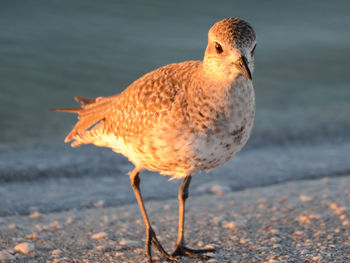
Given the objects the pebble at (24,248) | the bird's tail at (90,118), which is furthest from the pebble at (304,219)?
the pebble at (24,248)

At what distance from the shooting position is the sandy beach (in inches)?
174

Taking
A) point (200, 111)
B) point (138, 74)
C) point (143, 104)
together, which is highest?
point (138, 74)

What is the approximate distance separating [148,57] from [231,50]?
8442 millimetres

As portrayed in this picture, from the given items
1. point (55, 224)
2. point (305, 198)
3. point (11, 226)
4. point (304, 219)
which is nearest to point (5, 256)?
point (11, 226)

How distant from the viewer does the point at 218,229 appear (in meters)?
5.12

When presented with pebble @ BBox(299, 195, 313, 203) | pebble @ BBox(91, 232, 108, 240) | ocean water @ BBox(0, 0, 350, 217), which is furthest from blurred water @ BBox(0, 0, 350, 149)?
pebble @ BBox(91, 232, 108, 240)

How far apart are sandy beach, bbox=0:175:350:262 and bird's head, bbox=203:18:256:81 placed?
1.57 m

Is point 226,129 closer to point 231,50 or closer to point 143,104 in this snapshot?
point 231,50

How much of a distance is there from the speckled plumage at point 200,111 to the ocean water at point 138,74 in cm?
235

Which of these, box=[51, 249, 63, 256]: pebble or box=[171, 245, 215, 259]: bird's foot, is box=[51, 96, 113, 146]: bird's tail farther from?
box=[171, 245, 215, 259]: bird's foot

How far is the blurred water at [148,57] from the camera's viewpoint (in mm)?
9344

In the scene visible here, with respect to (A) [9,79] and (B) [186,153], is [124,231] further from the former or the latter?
(A) [9,79]

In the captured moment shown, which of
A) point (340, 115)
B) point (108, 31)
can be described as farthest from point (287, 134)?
point (108, 31)

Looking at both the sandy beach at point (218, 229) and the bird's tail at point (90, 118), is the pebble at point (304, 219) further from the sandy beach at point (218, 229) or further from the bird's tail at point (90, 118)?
the bird's tail at point (90, 118)
